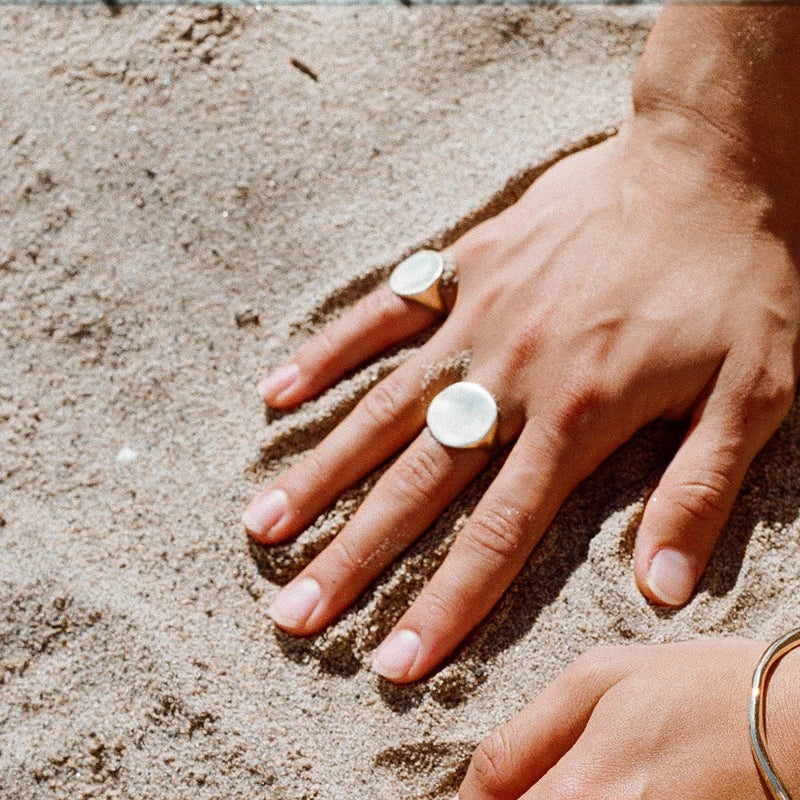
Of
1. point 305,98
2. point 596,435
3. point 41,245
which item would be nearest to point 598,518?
point 596,435

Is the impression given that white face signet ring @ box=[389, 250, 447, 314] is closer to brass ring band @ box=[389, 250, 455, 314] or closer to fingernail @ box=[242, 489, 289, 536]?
brass ring band @ box=[389, 250, 455, 314]

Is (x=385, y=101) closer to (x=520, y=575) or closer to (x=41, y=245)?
(x=41, y=245)

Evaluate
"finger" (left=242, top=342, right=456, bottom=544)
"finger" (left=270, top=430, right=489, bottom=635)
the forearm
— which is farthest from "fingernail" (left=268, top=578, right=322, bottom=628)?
the forearm

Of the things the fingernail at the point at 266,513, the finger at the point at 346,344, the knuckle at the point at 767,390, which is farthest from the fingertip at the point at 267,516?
the knuckle at the point at 767,390

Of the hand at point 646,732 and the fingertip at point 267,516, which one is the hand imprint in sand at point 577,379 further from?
the hand at point 646,732

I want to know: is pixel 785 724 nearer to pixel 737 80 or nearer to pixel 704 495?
pixel 704 495

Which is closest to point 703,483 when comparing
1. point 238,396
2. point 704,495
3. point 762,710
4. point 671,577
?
point 704,495
